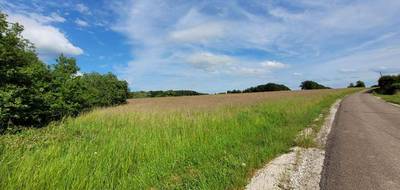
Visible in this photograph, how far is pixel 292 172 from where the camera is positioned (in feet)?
15.7

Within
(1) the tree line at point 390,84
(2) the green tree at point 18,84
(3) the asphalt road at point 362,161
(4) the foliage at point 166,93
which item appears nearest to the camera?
(3) the asphalt road at point 362,161

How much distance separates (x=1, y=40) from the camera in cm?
1152

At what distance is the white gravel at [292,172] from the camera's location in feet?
13.7

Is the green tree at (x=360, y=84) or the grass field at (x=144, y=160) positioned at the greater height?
the green tree at (x=360, y=84)

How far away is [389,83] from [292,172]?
2364 inches

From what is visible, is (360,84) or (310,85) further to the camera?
(360,84)

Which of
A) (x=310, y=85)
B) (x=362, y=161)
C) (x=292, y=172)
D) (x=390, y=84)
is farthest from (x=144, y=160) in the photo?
(x=310, y=85)

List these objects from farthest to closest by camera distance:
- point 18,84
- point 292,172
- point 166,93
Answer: point 166,93, point 18,84, point 292,172

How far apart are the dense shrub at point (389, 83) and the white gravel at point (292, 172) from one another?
164 feet

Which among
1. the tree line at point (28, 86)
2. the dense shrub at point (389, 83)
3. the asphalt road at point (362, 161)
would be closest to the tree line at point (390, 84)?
the dense shrub at point (389, 83)

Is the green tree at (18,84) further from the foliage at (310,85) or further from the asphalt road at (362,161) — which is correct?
the foliage at (310,85)

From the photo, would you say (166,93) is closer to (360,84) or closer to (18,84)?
(18,84)

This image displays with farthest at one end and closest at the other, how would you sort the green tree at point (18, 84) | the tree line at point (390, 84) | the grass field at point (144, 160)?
the tree line at point (390, 84) < the green tree at point (18, 84) < the grass field at point (144, 160)

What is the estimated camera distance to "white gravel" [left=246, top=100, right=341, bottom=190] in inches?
164
